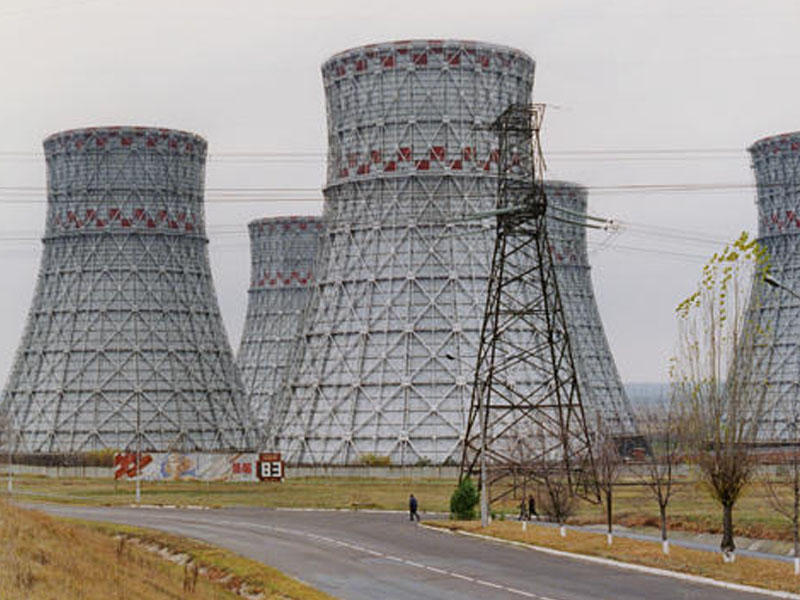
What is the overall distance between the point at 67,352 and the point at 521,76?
120 ft

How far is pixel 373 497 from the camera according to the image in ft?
213

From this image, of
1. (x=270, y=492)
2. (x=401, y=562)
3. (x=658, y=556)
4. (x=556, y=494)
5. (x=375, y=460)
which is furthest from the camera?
(x=375, y=460)

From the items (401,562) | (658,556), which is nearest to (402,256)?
(401,562)

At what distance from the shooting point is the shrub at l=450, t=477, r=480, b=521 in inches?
2077

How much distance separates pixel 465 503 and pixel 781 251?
1976 inches

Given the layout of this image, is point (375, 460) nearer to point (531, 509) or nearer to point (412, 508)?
point (412, 508)

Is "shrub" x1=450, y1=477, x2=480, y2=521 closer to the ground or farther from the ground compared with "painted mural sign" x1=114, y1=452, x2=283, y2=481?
closer to the ground

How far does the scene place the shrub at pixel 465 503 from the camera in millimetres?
52750

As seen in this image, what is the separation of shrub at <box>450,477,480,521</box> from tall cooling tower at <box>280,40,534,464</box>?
68.4 feet

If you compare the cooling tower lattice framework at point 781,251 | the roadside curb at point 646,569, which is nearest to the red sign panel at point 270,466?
the roadside curb at point 646,569

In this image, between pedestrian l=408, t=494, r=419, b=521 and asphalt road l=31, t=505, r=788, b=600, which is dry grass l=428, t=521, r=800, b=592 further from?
pedestrian l=408, t=494, r=419, b=521

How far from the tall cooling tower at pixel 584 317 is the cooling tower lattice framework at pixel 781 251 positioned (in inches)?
605

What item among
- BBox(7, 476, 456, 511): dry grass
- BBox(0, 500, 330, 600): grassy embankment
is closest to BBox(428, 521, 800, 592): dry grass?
BBox(0, 500, 330, 600): grassy embankment

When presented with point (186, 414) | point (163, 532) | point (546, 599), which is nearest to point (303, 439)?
point (186, 414)
